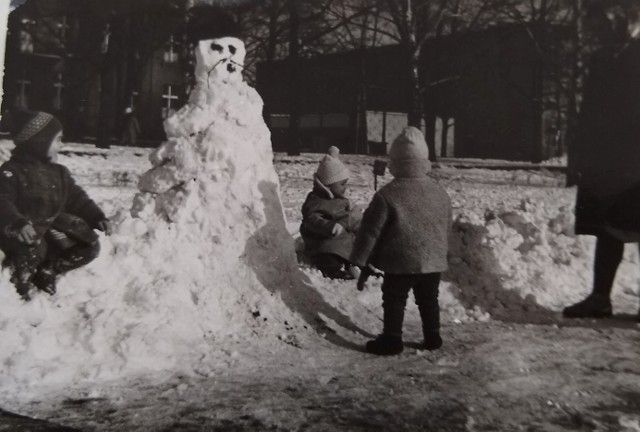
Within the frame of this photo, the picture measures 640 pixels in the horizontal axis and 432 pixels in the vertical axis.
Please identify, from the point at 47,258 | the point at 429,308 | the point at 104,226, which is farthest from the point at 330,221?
the point at 47,258

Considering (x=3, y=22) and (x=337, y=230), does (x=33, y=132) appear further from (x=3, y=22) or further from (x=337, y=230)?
(x=337, y=230)

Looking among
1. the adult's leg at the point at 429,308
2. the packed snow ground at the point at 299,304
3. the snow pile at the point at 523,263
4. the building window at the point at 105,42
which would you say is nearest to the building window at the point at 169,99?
the packed snow ground at the point at 299,304

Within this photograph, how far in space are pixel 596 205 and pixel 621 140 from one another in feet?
1.35

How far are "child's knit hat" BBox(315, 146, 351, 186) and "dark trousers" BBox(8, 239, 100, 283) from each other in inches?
55.0

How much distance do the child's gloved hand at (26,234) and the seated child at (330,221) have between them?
156cm

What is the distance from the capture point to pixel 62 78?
133 inches

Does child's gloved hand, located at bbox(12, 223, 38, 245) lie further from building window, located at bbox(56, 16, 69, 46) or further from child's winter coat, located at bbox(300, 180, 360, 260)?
child's winter coat, located at bbox(300, 180, 360, 260)

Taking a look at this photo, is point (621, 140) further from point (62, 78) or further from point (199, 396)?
point (62, 78)

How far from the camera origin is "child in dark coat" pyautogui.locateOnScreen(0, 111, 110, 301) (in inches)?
120

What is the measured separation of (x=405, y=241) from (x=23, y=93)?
2.35 metres

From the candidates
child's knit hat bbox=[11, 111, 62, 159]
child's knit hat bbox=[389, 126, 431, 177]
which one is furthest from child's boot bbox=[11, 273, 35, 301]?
child's knit hat bbox=[389, 126, 431, 177]

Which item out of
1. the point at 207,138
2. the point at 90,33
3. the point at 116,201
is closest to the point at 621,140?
the point at 207,138

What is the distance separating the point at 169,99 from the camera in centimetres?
349

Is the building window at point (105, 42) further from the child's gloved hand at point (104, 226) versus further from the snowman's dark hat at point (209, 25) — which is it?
the child's gloved hand at point (104, 226)
